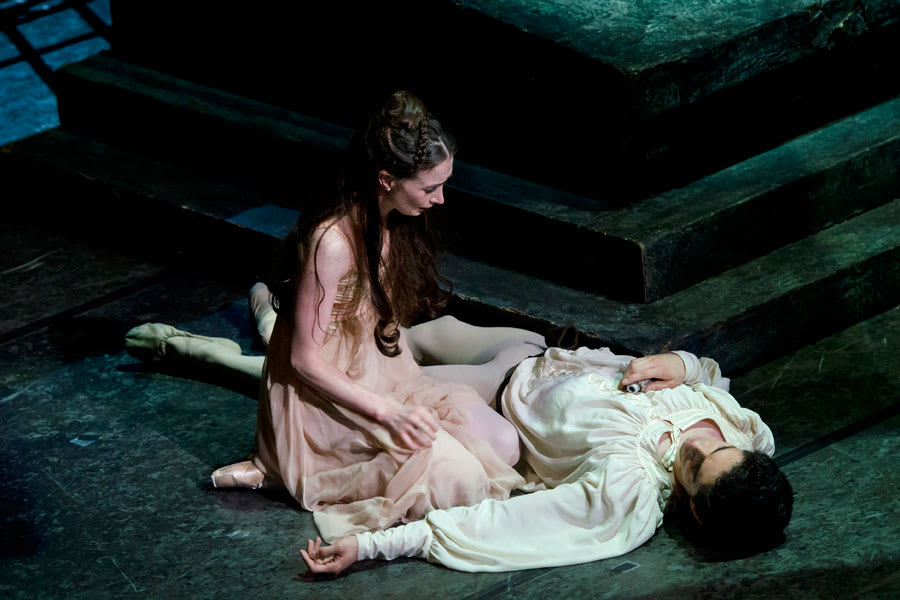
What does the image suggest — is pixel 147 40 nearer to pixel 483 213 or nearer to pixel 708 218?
pixel 483 213

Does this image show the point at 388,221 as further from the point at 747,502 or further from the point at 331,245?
the point at 747,502

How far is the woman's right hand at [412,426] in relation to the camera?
4.02 m

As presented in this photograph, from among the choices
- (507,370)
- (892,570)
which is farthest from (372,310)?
(892,570)

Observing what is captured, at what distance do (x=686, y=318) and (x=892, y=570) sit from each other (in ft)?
4.36

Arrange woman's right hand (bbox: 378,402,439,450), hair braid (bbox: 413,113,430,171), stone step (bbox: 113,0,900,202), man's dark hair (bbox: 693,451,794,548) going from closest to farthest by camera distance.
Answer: man's dark hair (bbox: 693,451,794,548) → hair braid (bbox: 413,113,430,171) → woman's right hand (bbox: 378,402,439,450) → stone step (bbox: 113,0,900,202)

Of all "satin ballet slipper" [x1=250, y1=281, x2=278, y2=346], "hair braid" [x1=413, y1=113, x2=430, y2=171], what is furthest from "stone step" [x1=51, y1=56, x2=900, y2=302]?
"hair braid" [x1=413, y1=113, x2=430, y2=171]

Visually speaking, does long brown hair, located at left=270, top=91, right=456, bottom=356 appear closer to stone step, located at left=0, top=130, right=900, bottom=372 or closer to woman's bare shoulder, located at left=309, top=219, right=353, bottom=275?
woman's bare shoulder, located at left=309, top=219, right=353, bottom=275

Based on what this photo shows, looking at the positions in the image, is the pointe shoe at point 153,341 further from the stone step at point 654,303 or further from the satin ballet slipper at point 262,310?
the stone step at point 654,303

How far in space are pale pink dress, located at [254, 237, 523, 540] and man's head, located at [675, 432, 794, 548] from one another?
0.61m

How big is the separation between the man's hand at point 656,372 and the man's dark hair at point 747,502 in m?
0.50

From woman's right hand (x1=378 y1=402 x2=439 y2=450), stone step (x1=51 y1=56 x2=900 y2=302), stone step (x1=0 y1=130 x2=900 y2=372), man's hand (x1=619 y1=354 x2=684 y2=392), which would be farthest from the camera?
stone step (x1=51 y1=56 x2=900 y2=302)

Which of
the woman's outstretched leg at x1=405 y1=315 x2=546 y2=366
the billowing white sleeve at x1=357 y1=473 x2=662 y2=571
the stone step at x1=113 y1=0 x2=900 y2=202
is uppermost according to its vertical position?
the stone step at x1=113 y1=0 x2=900 y2=202

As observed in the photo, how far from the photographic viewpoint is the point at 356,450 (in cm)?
412

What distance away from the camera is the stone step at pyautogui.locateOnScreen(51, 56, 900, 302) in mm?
4949
